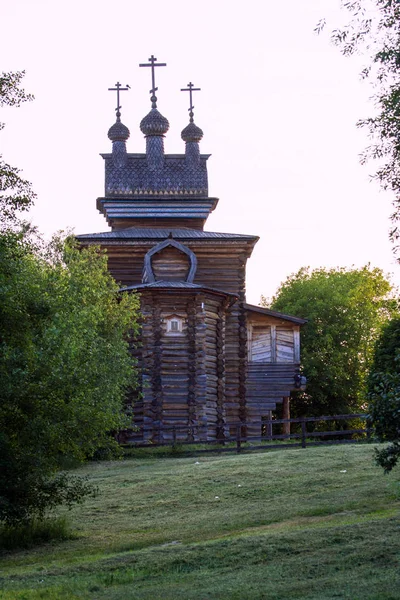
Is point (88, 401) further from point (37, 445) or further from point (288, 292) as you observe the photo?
point (288, 292)

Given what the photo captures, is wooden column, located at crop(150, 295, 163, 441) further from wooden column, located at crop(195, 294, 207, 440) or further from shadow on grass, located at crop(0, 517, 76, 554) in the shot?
shadow on grass, located at crop(0, 517, 76, 554)

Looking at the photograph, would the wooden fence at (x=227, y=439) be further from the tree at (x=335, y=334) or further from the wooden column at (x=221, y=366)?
the tree at (x=335, y=334)

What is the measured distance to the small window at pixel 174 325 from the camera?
44625 mm

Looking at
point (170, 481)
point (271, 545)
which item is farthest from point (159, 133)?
point (271, 545)

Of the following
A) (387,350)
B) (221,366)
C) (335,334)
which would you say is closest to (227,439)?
(221,366)

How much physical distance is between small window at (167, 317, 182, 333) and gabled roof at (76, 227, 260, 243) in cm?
494

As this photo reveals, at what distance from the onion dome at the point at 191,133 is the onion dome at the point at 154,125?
1028 mm

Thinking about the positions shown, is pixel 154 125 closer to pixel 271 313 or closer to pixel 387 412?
pixel 271 313

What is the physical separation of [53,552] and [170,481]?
8324 mm

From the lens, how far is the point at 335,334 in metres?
75.0

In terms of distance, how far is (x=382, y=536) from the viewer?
60.0 feet

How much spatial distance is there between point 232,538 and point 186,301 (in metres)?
25.4

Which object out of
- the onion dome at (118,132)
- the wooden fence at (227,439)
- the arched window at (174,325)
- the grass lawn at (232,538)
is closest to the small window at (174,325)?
the arched window at (174,325)

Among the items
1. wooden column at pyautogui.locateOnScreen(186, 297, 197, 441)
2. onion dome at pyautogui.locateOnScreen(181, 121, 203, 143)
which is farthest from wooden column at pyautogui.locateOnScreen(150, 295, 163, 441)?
onion dome at pyautogui.locateOnScreen(181, 121, 203, 143)
